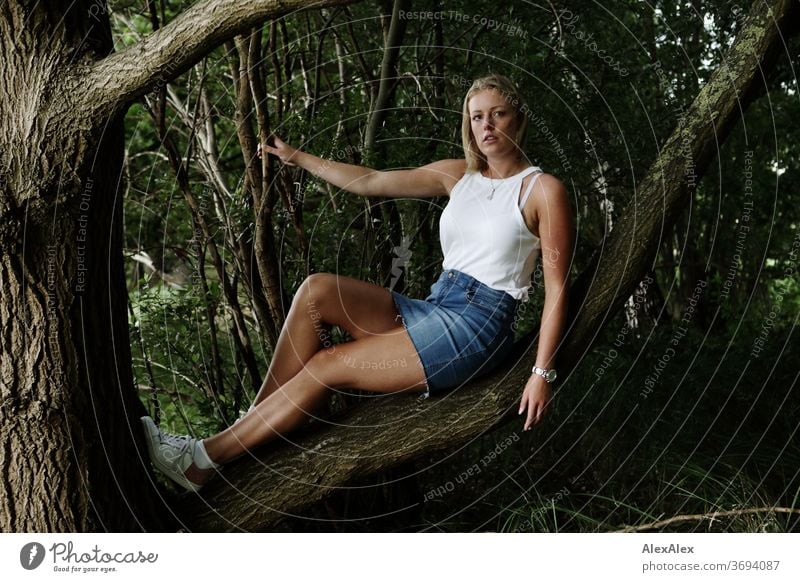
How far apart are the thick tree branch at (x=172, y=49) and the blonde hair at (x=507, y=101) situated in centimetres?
64

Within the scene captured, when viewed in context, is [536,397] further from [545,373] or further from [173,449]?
[173,449]

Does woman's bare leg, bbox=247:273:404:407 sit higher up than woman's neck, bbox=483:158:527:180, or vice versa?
woman's neck, bbox=483:158:527:180

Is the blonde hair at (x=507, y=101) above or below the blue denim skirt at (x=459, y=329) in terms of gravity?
above

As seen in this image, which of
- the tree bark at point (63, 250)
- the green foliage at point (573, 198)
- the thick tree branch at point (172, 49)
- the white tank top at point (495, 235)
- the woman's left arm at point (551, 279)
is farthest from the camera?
the green foliage at point (573, 198)

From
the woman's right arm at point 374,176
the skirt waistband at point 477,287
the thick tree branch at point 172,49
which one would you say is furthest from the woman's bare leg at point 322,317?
the thick tree branch at point 172,49

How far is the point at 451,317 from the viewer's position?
2549 millimetres

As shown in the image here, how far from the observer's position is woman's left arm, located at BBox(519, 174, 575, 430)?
2.44 m

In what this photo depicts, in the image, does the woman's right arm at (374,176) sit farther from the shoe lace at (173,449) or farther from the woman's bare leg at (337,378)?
the shoe lace at (173,449)

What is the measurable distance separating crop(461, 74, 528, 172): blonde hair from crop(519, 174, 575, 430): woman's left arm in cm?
21

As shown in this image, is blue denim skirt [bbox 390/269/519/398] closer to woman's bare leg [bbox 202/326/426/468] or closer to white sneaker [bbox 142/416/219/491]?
woman's bare leg [bbox 202/326/426/468]

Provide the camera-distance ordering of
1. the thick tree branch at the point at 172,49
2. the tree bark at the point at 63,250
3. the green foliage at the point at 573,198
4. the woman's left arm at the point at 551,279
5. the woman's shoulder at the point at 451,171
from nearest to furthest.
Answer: the thick tree branch at the point at 172,49
the tree bark at the point at 63,250
the woman's left arm at the point at 551,279
the woman's shoulder at the point at 451,171
the green foliage at the point at 573,198

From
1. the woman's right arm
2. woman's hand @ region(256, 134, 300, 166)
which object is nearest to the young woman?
the woman's right arm

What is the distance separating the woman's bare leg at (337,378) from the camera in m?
2.53

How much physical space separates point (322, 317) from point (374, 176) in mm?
480
